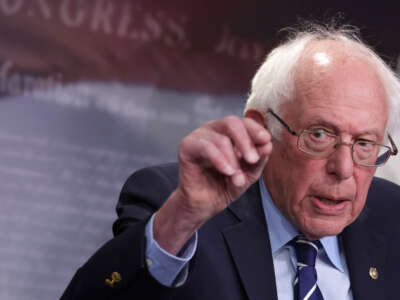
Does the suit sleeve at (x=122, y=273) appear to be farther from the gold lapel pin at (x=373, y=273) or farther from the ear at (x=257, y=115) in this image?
the gold lapel pin at (x=373, y=273)

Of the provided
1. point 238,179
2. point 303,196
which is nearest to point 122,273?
point 238,179

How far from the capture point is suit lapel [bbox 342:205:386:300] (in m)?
1.80

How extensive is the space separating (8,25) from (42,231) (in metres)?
0.94

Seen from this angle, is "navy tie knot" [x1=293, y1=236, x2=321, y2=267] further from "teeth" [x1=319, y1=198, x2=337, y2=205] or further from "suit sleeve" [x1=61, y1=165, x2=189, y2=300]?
"suit sleeve" [x1=61, y1=165, x2=189, y2=300]

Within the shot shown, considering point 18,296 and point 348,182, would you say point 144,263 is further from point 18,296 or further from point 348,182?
point 18,296

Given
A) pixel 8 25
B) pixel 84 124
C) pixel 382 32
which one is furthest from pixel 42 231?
pixel 382 32

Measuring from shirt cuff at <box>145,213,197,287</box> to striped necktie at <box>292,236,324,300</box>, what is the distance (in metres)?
0.49

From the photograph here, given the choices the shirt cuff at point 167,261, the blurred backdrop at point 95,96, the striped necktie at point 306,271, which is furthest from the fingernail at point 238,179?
the blurred backdrop at point 95,96

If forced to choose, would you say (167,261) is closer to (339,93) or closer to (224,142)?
(224,142)

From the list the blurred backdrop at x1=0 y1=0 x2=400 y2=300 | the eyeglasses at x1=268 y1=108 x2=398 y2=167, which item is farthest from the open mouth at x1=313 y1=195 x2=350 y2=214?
the blurred backdrop at x1=0 y1=0 x2=400 y2=300

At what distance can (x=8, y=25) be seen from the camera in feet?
9.16

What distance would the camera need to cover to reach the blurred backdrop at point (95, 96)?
2.84m

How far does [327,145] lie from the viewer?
1.68 m

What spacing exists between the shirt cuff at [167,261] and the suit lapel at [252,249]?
38cm
